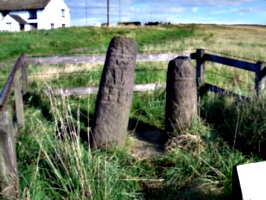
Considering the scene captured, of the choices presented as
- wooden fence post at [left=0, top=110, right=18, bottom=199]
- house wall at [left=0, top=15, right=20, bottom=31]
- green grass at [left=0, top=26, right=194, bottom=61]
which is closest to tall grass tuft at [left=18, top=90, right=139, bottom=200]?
wooden fence post at [left=0, top=110, right=18, bottom=199]

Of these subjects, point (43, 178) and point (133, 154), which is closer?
point (43, 178)

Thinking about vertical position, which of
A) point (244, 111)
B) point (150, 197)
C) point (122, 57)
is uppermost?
point (122, 57)

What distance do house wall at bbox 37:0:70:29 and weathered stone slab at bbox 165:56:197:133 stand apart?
6942 cm

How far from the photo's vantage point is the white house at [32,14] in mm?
71125

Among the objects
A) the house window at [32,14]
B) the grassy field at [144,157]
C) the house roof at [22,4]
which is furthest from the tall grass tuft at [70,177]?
the house window at [32,14]

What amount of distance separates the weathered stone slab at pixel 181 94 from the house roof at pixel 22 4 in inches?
2730

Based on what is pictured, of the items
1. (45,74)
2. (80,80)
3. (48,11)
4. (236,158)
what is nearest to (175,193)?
(236,158)

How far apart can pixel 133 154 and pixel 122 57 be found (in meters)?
1.42

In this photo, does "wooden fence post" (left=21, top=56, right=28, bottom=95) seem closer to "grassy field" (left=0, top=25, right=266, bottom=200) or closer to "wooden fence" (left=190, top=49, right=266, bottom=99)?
"grassy field" (left=0, top=25, right=266, bottom=200)

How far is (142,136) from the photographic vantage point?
6727mm

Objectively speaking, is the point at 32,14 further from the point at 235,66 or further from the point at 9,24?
the point at 235,66

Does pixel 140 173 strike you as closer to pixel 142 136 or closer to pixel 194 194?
pixel 194 194

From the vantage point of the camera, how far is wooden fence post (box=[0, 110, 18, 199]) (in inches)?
134

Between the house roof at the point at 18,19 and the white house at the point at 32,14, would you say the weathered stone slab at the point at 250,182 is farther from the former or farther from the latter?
the house roof at the point at 18,19
